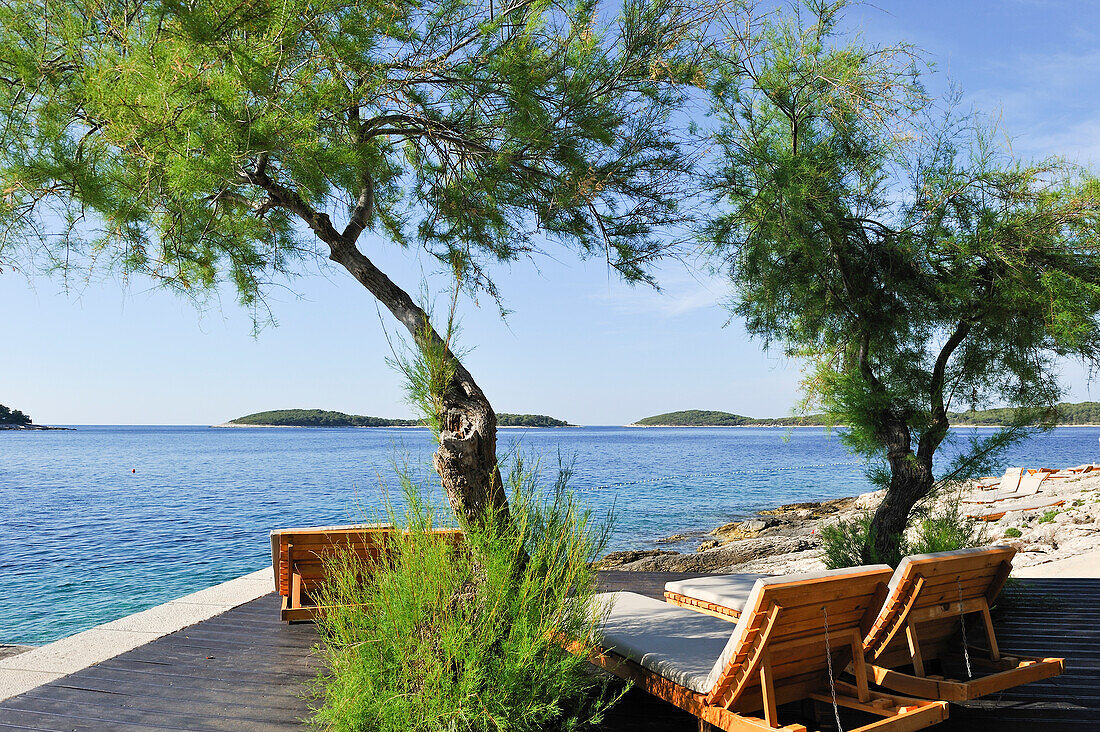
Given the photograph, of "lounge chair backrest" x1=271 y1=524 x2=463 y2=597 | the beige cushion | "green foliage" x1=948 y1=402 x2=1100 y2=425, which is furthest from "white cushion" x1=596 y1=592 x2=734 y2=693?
"green foliage" x1=948 y1=402 x2=1100 y2=425

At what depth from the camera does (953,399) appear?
5.45 m

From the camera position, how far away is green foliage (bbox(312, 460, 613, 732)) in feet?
8.16

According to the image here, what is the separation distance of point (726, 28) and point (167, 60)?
261 cm

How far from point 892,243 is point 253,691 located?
16.1 ft

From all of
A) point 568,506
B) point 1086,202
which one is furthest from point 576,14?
point 1086,202

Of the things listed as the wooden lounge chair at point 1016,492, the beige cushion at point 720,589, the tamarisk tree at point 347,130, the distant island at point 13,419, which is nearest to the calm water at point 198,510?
the beige cushion at point 720,589

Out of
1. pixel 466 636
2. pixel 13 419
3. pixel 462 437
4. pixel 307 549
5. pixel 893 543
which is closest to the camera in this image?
pixel 466 636

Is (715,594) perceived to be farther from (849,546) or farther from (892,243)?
(892,243)

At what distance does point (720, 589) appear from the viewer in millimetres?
4098

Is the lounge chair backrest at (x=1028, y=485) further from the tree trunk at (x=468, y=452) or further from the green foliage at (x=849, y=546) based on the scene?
the tree trunk at (x=468, y=452)

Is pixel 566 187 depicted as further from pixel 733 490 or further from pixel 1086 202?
pixel 733 490

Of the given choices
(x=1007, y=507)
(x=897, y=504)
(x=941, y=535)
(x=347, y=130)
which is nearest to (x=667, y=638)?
(x=347, y=130)

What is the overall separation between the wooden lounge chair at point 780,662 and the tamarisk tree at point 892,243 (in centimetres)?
271

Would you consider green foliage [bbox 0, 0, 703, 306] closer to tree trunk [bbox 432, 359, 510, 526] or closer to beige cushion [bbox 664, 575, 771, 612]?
tree trunk [bbox 432, 359, 510, 526]
